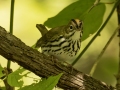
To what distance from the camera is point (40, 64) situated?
3.72 ft

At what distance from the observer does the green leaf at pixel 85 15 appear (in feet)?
4.29

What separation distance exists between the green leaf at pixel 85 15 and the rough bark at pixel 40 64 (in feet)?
0.58

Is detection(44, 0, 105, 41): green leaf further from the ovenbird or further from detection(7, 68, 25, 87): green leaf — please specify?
detection(7, 68, 25, 87): green leaf

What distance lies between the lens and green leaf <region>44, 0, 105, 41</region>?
4.29ft

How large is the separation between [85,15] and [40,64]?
1.04 ft

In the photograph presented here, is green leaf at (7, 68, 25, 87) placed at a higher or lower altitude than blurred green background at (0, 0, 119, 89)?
lower

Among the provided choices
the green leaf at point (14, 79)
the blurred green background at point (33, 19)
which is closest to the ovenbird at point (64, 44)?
the green leaf at point (14, 79)

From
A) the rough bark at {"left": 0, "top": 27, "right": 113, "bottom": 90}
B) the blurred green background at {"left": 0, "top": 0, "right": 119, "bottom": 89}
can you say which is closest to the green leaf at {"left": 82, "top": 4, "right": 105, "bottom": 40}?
the rough bark at {"left": 0, "top": 27, "right": 113, "bottom": 90}

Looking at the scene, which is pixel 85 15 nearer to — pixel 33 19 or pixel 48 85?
pixel 48 85

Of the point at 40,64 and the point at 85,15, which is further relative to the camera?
the point at 85,15

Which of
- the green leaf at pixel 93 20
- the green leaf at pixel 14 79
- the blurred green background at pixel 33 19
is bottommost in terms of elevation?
the green leaf at pixel 14 79

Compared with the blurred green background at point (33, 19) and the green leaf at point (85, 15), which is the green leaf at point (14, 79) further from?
the blurred green background at point (33, 19)

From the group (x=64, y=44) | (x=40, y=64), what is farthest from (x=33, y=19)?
(x=40, y=64)

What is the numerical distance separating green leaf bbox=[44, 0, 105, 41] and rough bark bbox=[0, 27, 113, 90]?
6.9 inches
